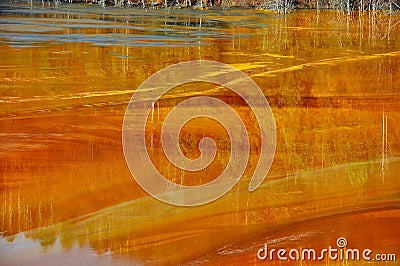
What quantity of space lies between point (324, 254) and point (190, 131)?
1.24 metres

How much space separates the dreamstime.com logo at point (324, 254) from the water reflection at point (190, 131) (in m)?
0.06

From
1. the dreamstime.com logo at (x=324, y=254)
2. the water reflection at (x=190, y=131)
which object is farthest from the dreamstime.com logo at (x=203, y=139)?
the dreamstime.com logo at (x=324, y=254)

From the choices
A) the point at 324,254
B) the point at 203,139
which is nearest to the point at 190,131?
the point at 203,139

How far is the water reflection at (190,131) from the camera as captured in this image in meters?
3.97

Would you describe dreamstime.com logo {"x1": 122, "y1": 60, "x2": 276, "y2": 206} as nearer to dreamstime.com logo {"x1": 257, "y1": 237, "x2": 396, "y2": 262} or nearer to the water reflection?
the water reflection

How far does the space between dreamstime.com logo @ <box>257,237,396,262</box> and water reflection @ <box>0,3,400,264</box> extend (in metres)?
0.06

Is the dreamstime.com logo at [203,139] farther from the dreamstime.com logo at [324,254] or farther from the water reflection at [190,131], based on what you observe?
the dreamstime.com logo at [324,254]

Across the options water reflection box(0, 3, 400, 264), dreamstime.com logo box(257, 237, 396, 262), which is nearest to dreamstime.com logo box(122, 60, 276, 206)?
water reflection box(0, 3, 400, 264)

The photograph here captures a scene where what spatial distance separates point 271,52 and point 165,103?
873 millimetres

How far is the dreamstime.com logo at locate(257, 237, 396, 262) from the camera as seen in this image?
151 inches

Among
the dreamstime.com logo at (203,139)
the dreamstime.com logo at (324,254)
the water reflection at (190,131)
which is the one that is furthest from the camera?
the dreamstime.com logo at (203,139)

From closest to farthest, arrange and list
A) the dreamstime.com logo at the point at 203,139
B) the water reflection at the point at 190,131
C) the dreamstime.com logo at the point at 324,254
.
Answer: the dreamstime.com logo at the point at 324,254
the water reflection at the point at 190,131
the dreamstime.com logo at the point at 203,139

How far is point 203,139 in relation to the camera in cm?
445

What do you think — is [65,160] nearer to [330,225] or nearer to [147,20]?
[147,20]
